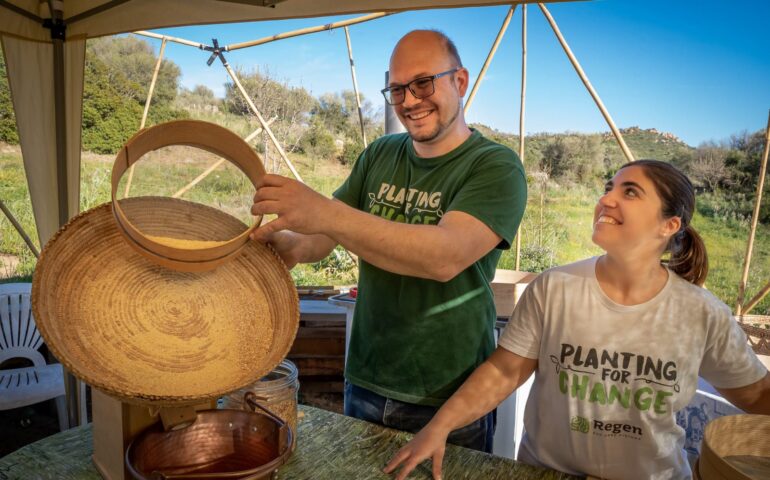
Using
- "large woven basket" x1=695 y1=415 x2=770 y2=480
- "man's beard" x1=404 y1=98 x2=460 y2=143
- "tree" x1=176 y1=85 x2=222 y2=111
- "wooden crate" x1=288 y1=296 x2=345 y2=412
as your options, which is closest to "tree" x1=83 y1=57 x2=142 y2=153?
"tree" x1=176 y1=85 x2=222 y2=111

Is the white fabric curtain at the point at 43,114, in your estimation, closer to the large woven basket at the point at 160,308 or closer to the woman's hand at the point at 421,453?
the large woven basket at the point at 160,308

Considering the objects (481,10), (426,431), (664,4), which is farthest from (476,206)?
(481,10)

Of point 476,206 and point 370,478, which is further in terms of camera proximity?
point 476,206

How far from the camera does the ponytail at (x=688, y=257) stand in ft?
4.34

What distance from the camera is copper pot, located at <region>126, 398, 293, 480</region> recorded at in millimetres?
900

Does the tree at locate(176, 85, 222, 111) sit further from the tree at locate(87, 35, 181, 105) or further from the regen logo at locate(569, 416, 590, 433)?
the regen logo at locate(569, 416, 590, 433)

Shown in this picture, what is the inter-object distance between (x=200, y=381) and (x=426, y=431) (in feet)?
1.70

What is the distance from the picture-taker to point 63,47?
2432mm

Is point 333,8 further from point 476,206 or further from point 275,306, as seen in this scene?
point 275,306

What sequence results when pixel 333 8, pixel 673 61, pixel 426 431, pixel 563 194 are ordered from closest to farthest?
pixel 426 431
pixel 333 8
pixel 673 61
pixel 563 194

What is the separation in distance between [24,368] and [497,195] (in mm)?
2997

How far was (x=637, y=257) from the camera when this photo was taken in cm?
129

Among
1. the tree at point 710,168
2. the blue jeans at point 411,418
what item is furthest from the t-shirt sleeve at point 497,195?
the tree at point 710,168

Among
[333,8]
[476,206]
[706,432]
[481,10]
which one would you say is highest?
[481,10]
